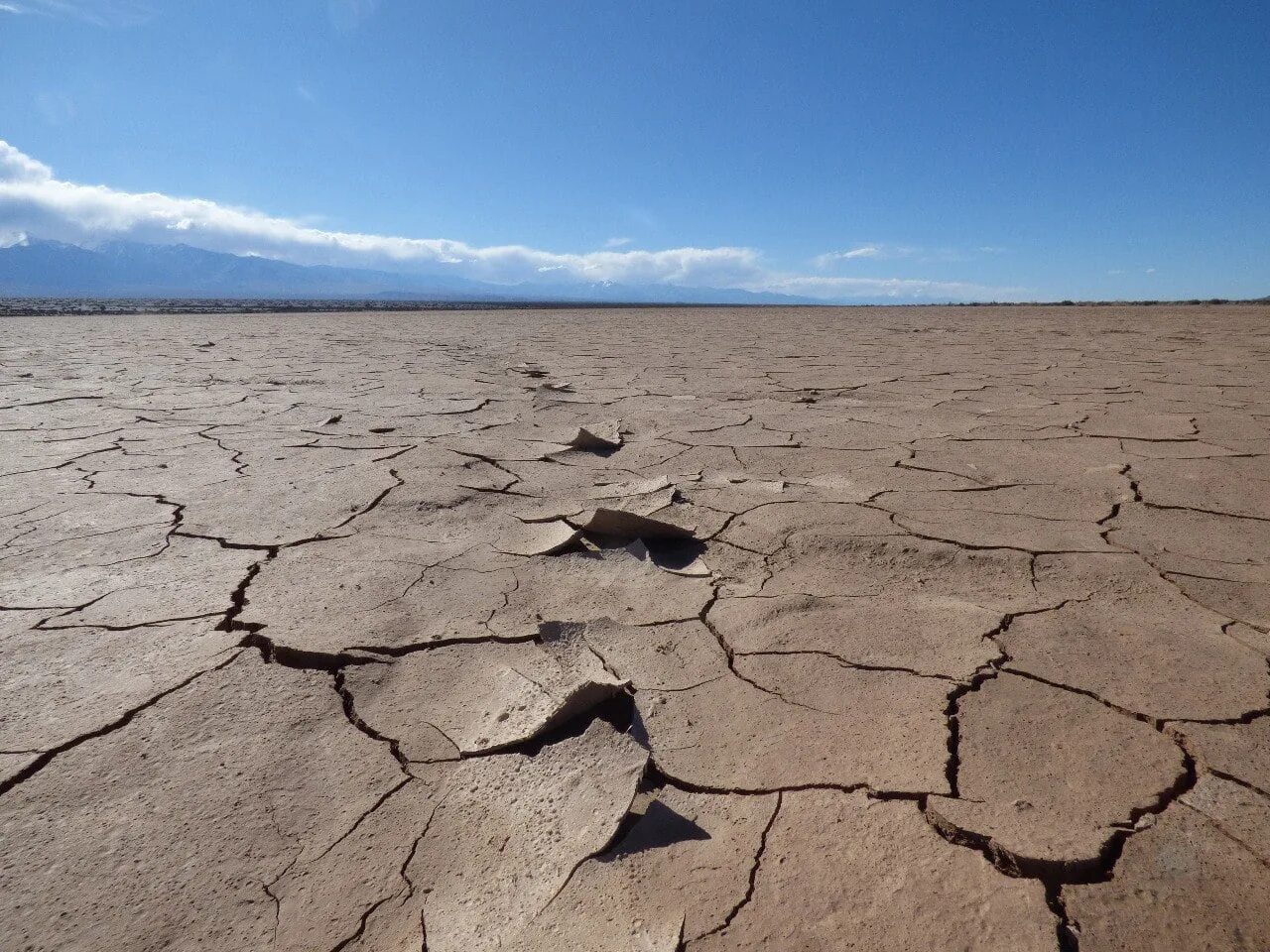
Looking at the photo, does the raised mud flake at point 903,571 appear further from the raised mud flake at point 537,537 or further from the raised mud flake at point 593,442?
the raised mud flake at point 593,442

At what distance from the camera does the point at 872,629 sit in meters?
1.24

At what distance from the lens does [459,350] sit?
22.0 ft

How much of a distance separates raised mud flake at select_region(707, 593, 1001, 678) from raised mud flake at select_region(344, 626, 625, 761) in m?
0.30

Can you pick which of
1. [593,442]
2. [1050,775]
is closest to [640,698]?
[1050,775]

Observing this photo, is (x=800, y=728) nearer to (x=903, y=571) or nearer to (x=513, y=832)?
(x=513, y=832)

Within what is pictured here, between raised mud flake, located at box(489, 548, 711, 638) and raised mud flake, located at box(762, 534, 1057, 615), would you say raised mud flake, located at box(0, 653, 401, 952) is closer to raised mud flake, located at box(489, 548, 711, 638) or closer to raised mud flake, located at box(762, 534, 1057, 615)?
raised mud flake, located at box(489, 548, 711, 638)

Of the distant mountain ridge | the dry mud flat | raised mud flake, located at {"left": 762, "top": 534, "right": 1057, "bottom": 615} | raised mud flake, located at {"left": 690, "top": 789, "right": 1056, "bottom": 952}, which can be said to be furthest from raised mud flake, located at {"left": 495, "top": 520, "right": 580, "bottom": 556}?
the distant mountain ridge

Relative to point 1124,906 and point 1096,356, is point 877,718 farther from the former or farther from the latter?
point 1096,356

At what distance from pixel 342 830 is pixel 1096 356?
20.9 feet

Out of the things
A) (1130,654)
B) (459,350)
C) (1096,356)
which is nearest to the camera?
(1130,654)

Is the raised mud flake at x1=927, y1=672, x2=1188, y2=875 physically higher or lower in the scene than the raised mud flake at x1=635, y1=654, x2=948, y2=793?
higher

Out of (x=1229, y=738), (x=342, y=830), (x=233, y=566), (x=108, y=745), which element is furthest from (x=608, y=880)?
(x=233, y=566)

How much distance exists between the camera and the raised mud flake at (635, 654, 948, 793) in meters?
0.88

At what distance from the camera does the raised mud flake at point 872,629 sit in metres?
1.14
